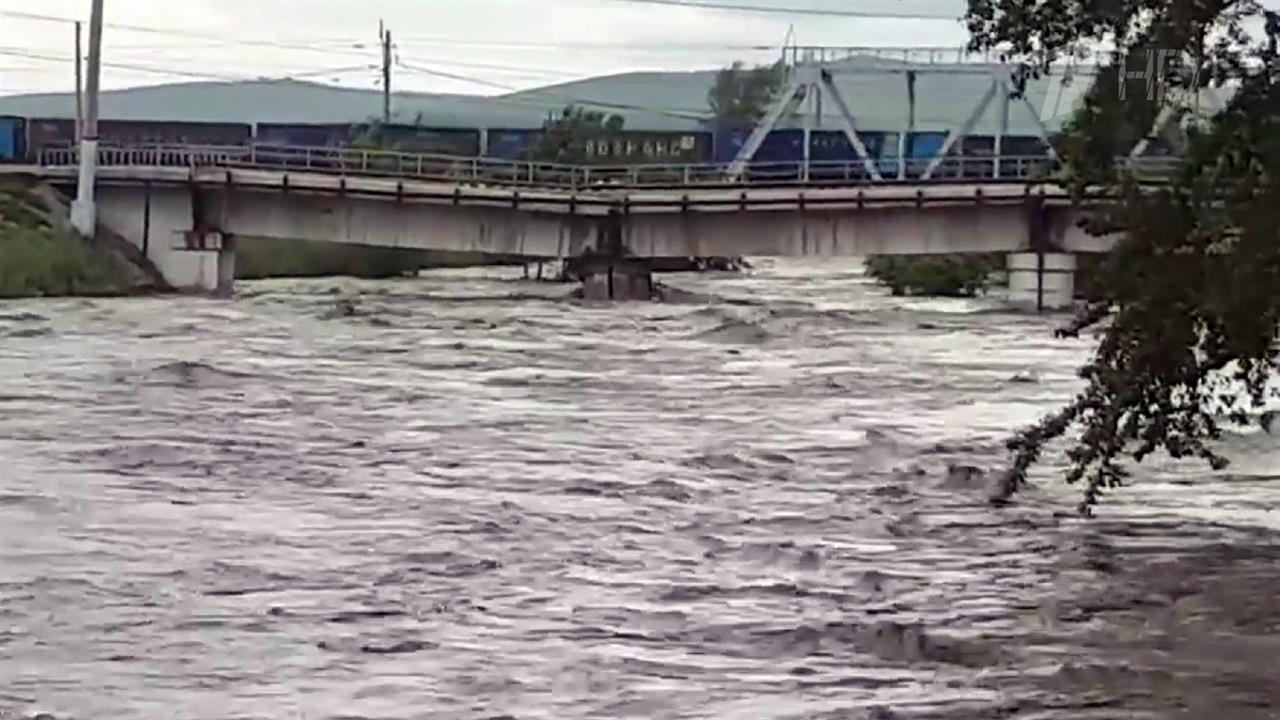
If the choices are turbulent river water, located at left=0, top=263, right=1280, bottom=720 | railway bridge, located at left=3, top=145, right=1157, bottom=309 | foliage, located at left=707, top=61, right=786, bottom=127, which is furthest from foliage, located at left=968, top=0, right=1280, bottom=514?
foliage, located at left=707, top=61, right=786, bottom=127

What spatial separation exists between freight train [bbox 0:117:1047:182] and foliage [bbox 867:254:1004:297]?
455 inches

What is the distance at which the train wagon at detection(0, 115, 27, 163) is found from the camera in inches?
3999

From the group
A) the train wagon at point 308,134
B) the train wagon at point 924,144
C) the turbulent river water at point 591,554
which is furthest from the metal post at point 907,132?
the turbulent river water at point 591,554

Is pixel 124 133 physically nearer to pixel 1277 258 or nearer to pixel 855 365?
pixel 855 365

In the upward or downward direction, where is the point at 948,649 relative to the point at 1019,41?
downward

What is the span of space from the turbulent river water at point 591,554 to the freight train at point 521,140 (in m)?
61.8

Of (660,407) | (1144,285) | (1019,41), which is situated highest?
(1019,41)

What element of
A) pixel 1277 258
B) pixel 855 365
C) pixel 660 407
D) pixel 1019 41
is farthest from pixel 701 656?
pixel 855 365

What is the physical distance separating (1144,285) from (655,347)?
3589cm

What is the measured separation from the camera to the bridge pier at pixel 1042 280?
252 ft

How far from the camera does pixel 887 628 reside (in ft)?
64.8

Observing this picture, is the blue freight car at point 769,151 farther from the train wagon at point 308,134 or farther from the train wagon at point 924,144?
the train wagon at point 308,134

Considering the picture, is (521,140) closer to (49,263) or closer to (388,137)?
(388,137)

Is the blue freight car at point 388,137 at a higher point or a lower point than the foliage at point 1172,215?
higher
